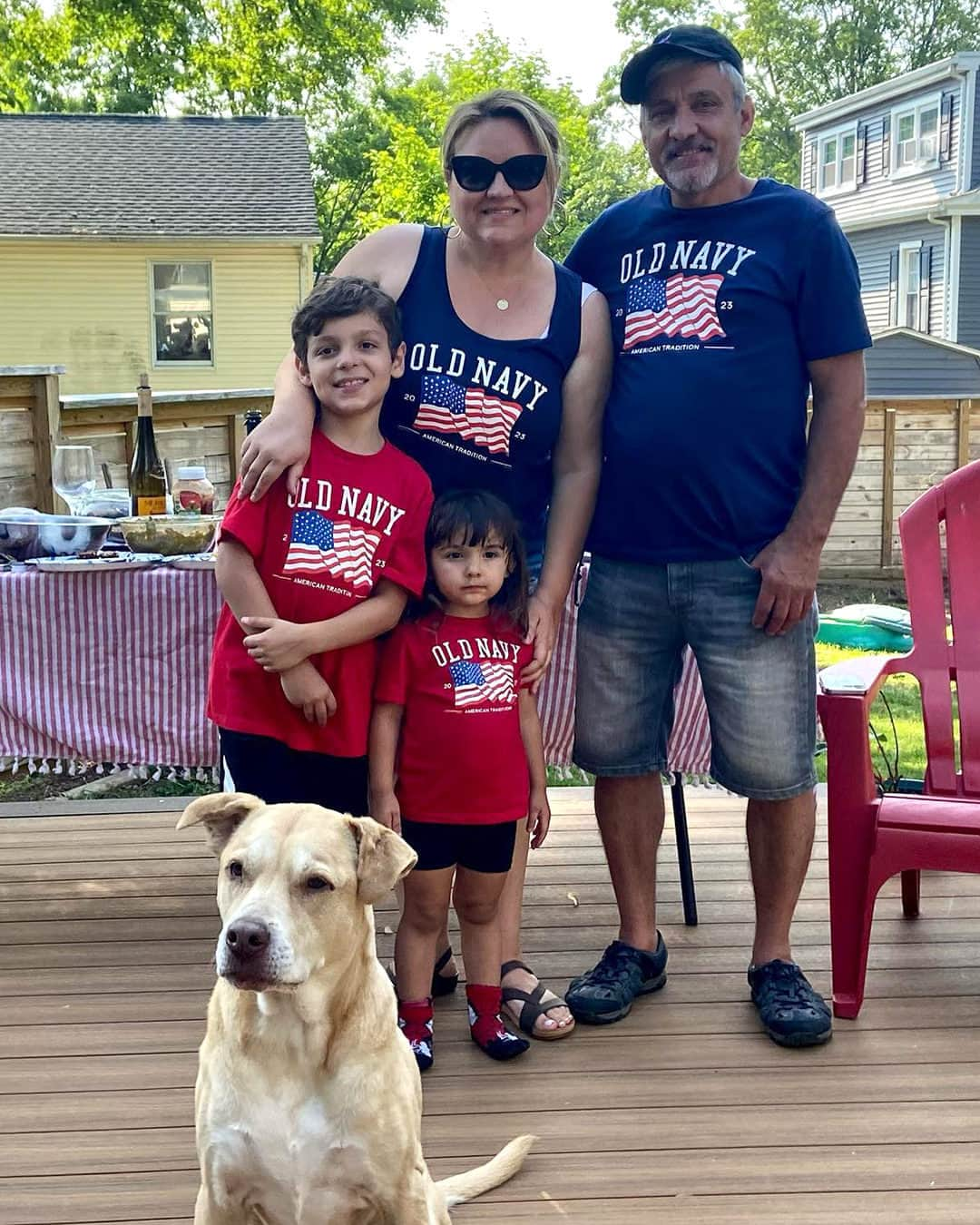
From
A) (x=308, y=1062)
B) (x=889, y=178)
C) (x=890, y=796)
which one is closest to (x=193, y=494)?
(x=890, y=796)

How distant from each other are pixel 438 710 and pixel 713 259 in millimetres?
1109

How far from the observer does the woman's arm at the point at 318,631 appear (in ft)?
8.36

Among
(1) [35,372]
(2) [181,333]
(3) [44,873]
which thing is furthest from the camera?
(2) [181,333]

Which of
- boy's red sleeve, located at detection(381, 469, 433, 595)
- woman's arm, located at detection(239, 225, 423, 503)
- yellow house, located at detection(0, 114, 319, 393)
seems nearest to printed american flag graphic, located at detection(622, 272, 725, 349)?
woman's arm, located at detection(239, 225, 423, 503)

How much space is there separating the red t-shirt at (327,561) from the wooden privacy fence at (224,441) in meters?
3.86

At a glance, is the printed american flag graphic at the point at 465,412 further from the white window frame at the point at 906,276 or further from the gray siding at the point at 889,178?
the white window frame at the point at 906,276

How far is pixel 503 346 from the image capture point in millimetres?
2777

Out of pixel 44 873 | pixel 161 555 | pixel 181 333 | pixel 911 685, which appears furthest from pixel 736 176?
pixel 181 333

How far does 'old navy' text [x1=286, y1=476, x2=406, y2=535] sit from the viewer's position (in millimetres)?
2574

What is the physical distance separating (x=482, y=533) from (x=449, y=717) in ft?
1.24

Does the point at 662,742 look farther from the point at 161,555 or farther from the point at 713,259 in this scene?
the point at 161,555

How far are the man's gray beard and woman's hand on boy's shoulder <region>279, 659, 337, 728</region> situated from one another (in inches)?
50.2

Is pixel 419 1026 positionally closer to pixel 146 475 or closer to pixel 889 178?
pixel 146 475

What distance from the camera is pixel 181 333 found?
19.4m
